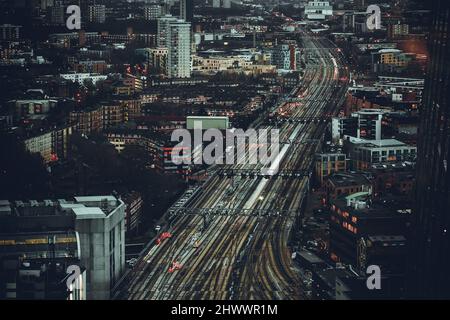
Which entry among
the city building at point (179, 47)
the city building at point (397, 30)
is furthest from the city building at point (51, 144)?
the city building at point (179, 47)

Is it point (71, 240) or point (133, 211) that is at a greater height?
point (71, 240)

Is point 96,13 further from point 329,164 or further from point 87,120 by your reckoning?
point 329,164

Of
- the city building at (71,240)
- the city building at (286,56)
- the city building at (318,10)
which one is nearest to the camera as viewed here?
the city building at (71,240)

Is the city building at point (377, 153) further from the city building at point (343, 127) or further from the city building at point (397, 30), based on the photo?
the city building at point (397, 30)

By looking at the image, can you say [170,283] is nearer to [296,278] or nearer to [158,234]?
[296,278]

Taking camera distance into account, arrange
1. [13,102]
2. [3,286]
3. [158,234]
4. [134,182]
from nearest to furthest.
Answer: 1. [3,286]
2. [158,234]
3. [134,182]
4. [13,102]

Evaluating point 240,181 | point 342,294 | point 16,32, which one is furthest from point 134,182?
point 16,32

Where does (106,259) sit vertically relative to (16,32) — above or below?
below

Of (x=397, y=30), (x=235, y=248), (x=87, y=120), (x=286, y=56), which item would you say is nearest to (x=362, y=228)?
(x=235, y=248)
